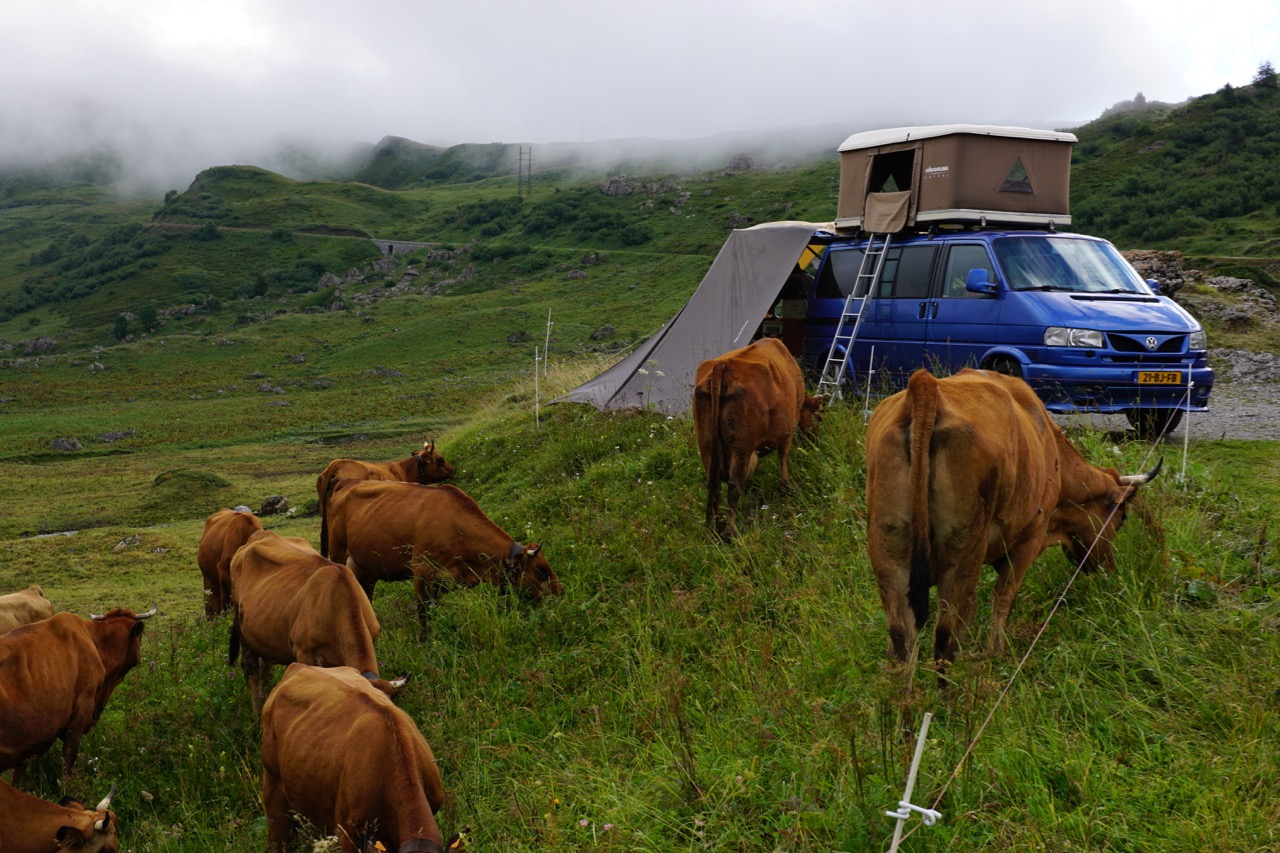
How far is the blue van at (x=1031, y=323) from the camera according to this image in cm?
1025

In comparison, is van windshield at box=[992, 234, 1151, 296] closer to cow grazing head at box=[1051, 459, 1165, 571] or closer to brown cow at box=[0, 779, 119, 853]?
cow grazing head at box=[1051, 459, 1165, 571]

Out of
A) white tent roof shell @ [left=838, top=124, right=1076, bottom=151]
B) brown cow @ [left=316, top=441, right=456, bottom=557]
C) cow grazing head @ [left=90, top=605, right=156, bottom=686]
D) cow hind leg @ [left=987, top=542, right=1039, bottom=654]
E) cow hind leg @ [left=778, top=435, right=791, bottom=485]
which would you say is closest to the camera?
cow hind leg @ [left=987, top=542, right=1039, bottom=654]

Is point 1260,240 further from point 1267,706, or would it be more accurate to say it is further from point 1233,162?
point 1267,706

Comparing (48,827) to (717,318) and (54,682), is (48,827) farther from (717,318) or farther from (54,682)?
(717,318)

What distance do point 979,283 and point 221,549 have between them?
939 centimetres

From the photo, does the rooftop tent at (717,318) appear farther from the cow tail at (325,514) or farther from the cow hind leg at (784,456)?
the cow tail at (325,514)

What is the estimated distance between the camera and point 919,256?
40.5ft

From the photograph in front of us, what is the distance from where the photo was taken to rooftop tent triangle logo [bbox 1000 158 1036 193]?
1247 cm

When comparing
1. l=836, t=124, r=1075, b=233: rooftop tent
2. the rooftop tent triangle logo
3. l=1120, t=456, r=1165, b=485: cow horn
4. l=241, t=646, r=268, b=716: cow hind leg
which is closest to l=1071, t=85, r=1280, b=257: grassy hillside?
l=836, t=124, r=1075, b=233: rooftop tent

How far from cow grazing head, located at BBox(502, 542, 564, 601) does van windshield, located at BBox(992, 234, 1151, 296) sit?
625 cm

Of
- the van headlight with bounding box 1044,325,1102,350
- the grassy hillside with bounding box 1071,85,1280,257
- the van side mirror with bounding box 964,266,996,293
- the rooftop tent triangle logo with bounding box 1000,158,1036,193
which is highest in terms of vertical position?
the grassy hillside with bounding box 1071,85,1280,257

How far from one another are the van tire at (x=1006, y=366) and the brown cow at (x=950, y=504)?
555 centimetres

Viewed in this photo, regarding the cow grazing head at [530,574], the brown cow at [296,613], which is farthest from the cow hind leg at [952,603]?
the cow grazing head at [530,574]

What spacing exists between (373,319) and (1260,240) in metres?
58.4
